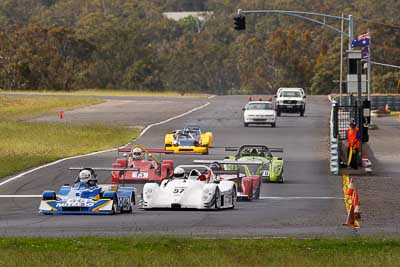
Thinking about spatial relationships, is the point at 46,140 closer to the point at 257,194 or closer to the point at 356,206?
the point at 257,194

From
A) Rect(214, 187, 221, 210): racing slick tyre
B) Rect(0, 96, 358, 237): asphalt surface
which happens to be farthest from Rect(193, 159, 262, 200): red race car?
Rect(214, 187, 221, 210): racing slick tyre

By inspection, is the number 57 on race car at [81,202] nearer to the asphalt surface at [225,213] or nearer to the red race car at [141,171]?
the asphalt surface at [225,213]

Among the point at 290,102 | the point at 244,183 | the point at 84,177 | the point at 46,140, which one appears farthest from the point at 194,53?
the point at 84,177

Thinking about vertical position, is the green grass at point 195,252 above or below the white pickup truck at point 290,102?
above

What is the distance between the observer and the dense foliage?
139875 millimetres

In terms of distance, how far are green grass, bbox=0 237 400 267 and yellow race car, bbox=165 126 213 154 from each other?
2719cm

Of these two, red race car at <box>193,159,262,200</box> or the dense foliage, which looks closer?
red race car at <box>193,159,262,200</box>

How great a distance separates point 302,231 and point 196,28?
177 m

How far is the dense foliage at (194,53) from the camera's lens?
13988cm

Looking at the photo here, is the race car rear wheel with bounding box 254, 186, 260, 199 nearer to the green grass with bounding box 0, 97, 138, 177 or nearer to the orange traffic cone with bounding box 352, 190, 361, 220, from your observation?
the orange traffic cone with bounding box 352, 190, 361, 220

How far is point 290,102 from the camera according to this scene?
79.5 meters

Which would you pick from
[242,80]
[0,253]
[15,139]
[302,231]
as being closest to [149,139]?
[15,139]

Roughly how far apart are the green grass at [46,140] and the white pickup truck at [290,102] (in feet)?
55.2

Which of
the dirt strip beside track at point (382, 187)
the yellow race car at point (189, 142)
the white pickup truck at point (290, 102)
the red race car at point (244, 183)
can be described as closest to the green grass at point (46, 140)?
the yellow race car at point (189, 142)
